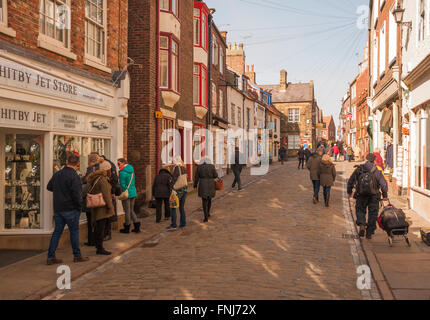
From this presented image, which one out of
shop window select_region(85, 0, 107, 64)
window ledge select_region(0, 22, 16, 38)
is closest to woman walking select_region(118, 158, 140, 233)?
shop window select_region(85, 0, 107, 64)

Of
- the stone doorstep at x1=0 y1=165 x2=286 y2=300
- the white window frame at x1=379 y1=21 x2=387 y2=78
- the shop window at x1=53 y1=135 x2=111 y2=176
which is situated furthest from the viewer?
the white window frame at x1=379 y1=21 x2=387 y2=78

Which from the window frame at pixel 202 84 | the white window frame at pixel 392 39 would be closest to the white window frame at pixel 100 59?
the window frame at pixel 202 84

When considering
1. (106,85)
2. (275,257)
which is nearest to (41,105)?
(106,85)

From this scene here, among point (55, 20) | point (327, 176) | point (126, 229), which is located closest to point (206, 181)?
point (126, 229)

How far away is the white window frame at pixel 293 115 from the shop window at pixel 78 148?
55189 mm

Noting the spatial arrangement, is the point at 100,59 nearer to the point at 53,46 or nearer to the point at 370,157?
the point at 53,46

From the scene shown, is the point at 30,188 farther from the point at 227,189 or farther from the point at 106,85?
the point at 227,189

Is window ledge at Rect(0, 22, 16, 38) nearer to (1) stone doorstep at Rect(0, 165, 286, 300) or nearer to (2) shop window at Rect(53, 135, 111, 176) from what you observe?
(2) shop window at Rect(53, 135, 111, 176)

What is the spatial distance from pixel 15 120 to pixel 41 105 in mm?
769

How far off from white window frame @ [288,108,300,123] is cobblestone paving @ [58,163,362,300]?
52789 millimetres

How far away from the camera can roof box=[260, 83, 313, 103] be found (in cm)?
6406

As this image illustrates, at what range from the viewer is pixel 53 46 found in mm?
8531

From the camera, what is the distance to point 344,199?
15.6 m

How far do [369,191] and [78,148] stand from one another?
6.45 metres
